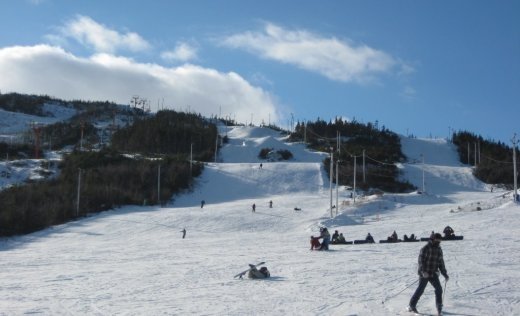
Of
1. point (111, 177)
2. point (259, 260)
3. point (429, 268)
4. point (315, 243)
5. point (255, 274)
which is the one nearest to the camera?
point (429, 268)

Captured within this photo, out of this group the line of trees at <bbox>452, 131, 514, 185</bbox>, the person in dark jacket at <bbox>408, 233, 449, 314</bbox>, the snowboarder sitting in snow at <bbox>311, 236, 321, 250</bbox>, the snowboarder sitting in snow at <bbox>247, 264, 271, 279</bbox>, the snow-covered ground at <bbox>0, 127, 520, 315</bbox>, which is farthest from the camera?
the line of trees at <bbox>452, 131, 514, 185</bbox>

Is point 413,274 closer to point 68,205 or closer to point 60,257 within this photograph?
point 60,257

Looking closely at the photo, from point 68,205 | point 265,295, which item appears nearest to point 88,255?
point 265,295

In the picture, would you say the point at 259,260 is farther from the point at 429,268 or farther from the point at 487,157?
the point at 487,157

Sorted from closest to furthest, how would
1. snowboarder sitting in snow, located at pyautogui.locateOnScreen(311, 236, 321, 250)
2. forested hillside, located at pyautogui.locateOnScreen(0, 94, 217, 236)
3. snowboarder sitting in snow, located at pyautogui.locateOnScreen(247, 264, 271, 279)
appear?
snowboarder sitting in snow, located at pyautogui.locateOnScreen(247, 264, 271, 279) < snowboarder sitting in snow, located at pyautogui.locateOnScreen(311, 236, 321, 250) < forested hillside, located at pyautogui.locateOnScreen(0, 94, 217, 236)

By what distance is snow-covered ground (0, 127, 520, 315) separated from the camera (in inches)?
482

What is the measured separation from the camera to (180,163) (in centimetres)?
7125

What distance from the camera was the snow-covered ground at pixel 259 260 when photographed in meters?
12.2

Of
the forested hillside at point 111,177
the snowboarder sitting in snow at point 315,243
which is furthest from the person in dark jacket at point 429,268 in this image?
the forested hillside at point 111,177

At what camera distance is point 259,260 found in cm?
2109

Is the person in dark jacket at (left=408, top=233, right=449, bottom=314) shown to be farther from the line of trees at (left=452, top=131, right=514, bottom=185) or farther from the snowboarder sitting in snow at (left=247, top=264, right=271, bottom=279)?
the line of trees at (left=452, top=131, right=514, bottom=185)

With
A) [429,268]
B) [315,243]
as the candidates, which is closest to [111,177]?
[315,243]

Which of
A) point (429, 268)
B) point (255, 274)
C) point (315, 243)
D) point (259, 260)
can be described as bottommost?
point (259, 260)

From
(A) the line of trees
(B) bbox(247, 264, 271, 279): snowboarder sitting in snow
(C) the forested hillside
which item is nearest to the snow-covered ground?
(B) bbox(247, 264, 271, 279): snowboarder sitting in snow
